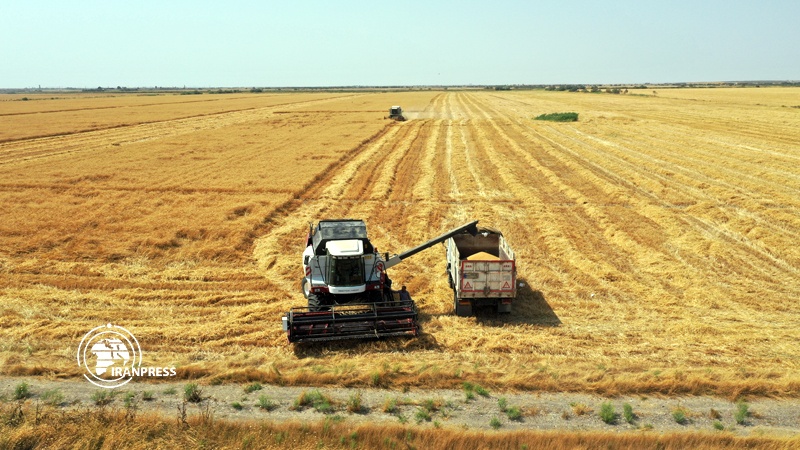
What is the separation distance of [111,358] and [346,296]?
17.1 feet

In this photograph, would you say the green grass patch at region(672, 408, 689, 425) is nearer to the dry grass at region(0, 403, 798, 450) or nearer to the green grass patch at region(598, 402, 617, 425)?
the dry grass at region(0, 403, 798, 450)

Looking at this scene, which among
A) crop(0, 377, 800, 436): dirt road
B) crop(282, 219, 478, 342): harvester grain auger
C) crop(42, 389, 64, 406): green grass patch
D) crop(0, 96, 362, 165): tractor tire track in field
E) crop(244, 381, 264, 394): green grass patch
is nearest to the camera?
crop(0, 377, 800, 436): dirt road

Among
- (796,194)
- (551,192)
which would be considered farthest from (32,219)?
(796,194)

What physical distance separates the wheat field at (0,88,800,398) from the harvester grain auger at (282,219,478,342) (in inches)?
16.8

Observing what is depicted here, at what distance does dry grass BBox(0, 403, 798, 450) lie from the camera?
8102 mm

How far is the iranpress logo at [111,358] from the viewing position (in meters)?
10.1

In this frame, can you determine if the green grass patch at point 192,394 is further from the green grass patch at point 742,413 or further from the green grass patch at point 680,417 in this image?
the green grass patch at point 742,413

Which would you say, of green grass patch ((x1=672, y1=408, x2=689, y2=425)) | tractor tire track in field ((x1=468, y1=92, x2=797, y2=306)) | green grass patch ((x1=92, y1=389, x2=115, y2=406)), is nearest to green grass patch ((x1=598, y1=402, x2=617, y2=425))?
green grass patch ((x1=672, y1=408, x2=689, y2=425))

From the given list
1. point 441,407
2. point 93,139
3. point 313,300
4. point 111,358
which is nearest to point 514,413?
point 441,407

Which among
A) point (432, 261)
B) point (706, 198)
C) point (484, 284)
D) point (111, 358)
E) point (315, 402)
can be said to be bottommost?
point (315, 402)

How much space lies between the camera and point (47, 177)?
1137 inches

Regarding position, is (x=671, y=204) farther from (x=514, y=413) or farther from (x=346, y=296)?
(x=514, y=413)

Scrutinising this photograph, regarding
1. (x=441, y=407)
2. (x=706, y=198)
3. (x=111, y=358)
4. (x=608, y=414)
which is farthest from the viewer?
(x=706, y=198)

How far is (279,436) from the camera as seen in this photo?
825cm
